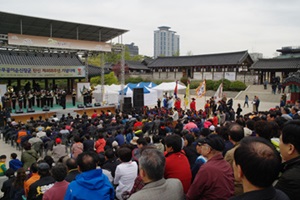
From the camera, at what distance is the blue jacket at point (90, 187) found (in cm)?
272

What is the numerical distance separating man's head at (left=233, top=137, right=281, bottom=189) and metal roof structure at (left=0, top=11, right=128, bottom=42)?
1719 cm

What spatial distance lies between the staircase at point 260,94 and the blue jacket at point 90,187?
26.3 m

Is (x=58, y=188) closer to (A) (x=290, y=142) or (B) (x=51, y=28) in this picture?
(A) (x=290, y=142)

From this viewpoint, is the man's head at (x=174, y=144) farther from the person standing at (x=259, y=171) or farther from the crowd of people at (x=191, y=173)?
the person standing at (x=259, y=171)

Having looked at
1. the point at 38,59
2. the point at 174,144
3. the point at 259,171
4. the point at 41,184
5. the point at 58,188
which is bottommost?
the point at 41,184

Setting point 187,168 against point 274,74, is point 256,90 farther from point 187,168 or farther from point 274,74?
point 187,168

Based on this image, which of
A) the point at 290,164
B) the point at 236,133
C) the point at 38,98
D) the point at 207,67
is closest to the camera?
the point at 290,164

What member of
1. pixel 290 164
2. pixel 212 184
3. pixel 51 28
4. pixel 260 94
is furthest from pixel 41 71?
pixel 260 94

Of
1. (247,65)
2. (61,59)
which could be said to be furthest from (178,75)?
(61,59)

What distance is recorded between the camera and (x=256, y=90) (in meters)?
30.6

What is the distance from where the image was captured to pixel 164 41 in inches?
6270

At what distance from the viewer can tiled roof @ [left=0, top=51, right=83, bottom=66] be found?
65.1 ft

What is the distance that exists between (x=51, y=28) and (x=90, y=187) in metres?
17.5

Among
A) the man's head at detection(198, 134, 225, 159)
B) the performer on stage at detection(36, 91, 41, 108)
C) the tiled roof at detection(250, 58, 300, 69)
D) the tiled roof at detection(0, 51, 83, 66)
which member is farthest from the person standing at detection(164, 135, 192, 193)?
the tiled roof at detection(250, 58, 300, 69)
